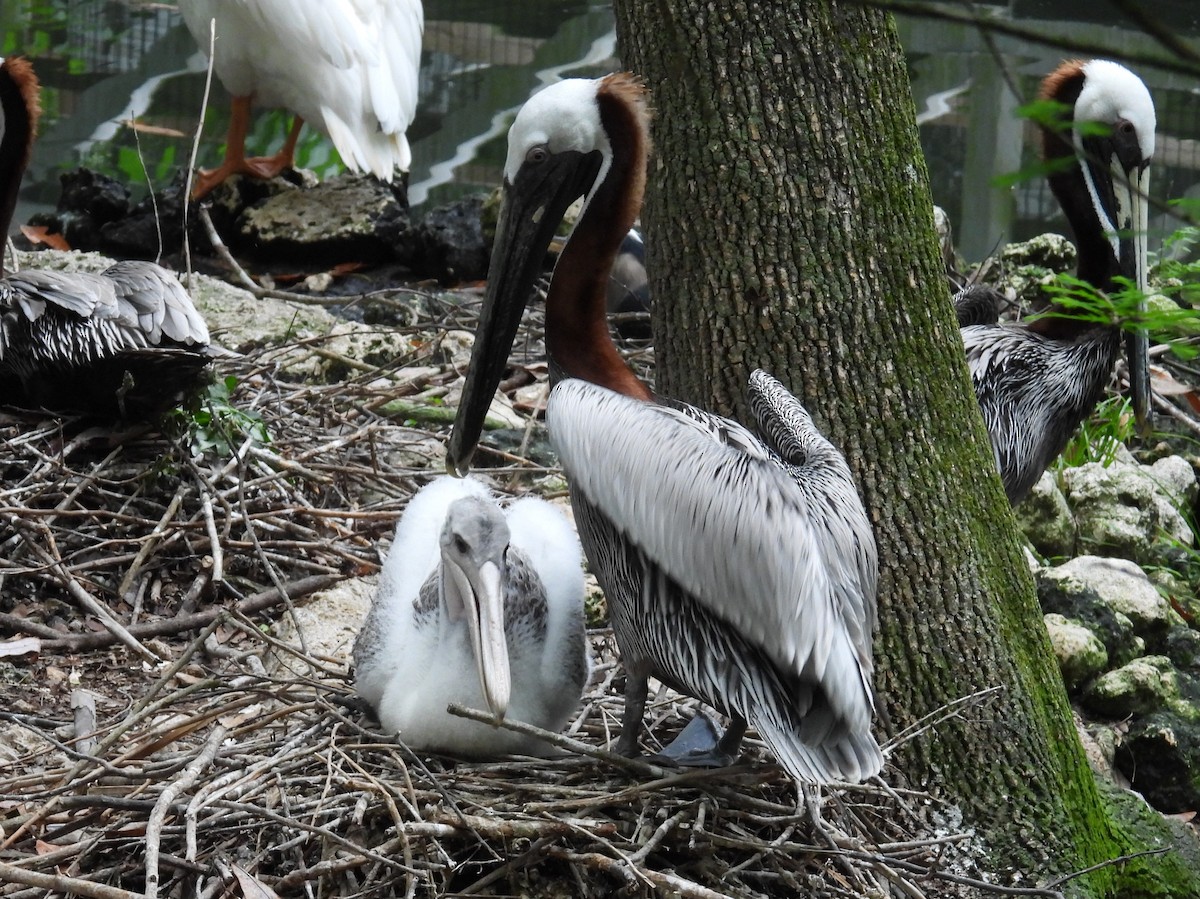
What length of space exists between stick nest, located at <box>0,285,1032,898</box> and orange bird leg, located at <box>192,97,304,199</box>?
3272mm

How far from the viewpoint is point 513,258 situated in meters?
3.28

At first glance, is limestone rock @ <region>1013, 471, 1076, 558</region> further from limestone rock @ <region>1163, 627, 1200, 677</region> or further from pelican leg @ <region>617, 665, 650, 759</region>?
pelican leg @ <region>617, 665, 650, 759</region>

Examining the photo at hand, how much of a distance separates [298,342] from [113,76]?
305 inches

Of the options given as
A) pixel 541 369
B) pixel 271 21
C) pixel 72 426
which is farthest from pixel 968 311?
pixel 271 21

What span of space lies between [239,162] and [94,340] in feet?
11.5

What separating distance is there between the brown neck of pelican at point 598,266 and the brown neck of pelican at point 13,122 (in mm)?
2680

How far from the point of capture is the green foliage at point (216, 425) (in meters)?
4.39

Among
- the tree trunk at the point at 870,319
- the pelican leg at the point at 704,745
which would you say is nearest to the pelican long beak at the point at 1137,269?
the tree trunk at the point at 870,319

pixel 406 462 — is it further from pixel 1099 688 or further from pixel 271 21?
pixel 271 21

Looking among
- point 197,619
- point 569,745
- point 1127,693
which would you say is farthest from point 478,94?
point 569,745

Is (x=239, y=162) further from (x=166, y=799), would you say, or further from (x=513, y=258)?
(x=166, y=799)

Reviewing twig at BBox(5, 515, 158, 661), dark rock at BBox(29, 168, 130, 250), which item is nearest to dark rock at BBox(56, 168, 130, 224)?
dark rock at BBox(29, 168, 130, 250)

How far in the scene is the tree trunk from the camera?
3154 mm

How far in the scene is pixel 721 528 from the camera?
263cm
